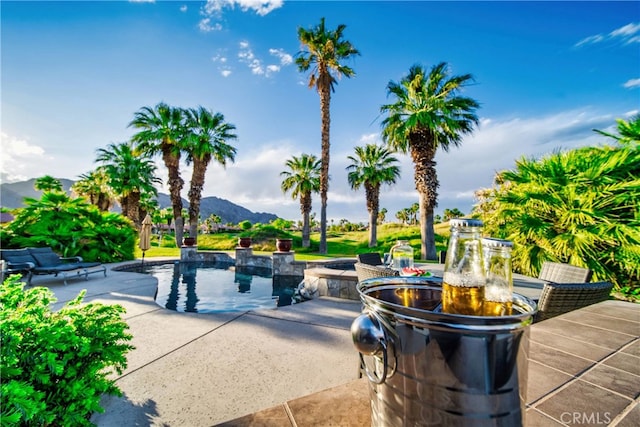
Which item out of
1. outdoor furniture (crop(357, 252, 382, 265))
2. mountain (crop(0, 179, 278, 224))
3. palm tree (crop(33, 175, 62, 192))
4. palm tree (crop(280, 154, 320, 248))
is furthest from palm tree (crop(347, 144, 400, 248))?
mountain (crop(0, 179, 278, 224))

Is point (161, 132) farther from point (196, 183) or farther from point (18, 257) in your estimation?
point (18, 257)

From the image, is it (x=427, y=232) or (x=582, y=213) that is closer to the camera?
(x=582, y=213)

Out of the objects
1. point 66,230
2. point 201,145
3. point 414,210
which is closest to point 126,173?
point 201,145

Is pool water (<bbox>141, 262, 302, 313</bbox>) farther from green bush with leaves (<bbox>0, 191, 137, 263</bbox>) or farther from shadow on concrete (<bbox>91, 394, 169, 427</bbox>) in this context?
shadow on concrete (<bbox>91, 394, 169, 427</bbox>)

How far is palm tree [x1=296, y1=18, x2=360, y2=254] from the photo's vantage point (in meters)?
15.8

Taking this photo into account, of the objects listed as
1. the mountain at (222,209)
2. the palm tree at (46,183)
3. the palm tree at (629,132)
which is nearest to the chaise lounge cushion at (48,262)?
the palm tree at (46,183)

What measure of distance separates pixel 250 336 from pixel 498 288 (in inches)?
138

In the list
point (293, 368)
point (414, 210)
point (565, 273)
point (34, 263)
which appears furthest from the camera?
point (414, 210)

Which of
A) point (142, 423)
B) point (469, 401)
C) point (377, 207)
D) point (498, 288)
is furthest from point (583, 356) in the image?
point (377, 207)

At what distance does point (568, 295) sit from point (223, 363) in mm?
3402

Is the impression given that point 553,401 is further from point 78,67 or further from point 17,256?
point 17,256

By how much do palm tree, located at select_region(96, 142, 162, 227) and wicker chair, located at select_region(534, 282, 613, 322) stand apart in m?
23.1

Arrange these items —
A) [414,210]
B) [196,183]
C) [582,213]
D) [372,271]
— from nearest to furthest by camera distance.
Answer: [372,271]
[582,213]
[196,183]
[414,210]

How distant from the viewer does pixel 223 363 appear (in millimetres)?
2760
